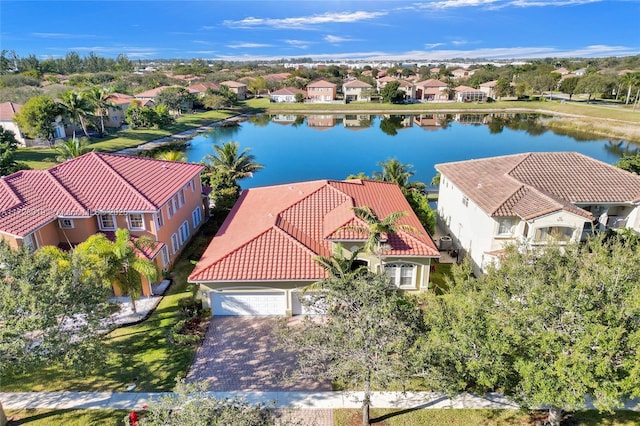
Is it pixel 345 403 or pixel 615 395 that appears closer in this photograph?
pixel 615 395

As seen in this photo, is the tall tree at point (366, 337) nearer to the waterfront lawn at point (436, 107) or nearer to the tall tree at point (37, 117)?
the tall tree at point (37, 117)

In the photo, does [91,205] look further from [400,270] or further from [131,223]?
[400,270]

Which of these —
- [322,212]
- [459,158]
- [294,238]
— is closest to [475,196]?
[322,212]

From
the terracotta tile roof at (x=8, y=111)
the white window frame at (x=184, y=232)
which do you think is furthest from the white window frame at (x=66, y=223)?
the terracotta tile roof at (x=8, y=111)

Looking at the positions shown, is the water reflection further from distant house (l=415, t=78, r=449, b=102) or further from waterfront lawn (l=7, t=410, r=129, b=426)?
waterfront lawn (l=7, t=410, r=129, b=426)

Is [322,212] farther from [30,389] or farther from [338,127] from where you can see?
[338,127]

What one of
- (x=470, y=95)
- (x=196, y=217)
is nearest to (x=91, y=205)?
(x=196, y=217)

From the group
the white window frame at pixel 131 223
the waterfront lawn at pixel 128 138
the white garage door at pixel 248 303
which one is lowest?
the white garage door at pixel 248 303
